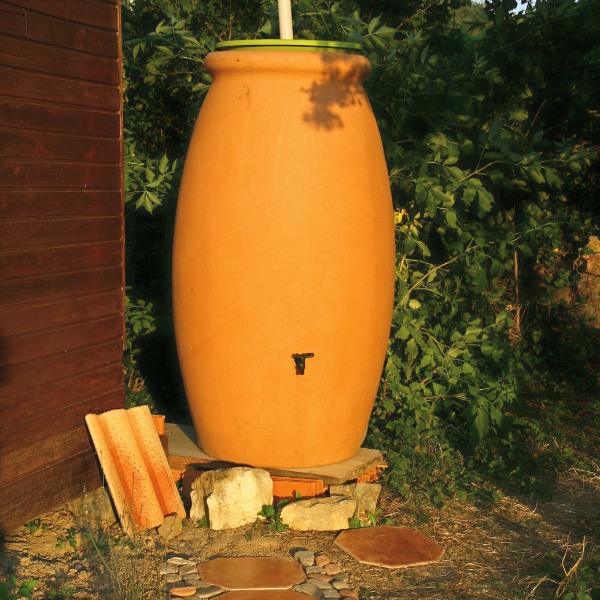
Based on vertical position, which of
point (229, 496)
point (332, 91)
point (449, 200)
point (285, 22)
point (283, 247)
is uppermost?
point (285, 22)

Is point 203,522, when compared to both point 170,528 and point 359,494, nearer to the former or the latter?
point 170,528

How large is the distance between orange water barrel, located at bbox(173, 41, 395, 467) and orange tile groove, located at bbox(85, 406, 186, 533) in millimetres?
299

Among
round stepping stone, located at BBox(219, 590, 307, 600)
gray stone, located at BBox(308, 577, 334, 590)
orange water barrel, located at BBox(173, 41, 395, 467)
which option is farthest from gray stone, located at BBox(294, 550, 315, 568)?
orange water barrel, located at BBox(173, 41, 395, 467)

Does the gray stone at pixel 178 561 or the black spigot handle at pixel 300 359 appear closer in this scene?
the gray stone at pixel 178 561

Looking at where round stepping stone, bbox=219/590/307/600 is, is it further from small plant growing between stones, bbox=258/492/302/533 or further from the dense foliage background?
the dense foliage background

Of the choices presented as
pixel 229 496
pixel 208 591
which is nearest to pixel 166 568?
pixel 208 591

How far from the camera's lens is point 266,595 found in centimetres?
334

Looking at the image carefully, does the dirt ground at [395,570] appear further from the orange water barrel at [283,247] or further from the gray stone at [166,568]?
the orange water barrel at [283,247]

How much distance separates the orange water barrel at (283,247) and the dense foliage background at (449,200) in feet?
1.88

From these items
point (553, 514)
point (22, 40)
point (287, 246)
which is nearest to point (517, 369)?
point (553, 514)

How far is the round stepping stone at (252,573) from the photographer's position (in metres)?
3.42

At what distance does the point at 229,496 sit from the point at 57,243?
118 centimetres

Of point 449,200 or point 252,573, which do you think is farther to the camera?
point 449,200

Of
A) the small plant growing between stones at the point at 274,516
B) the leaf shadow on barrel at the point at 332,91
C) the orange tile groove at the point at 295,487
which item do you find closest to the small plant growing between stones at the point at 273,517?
the small plant growing between stones at the point at 274,516
